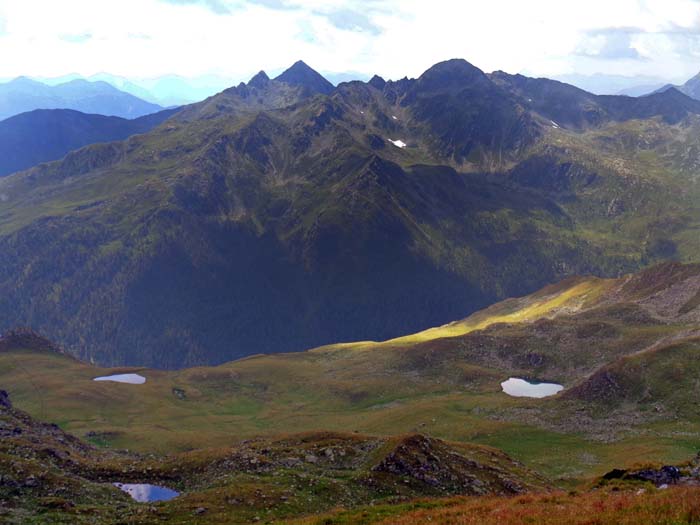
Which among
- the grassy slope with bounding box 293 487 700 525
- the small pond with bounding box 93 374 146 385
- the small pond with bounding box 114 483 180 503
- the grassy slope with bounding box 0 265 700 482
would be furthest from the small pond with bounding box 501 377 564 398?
the small pond with bounding box 93 374 146 385

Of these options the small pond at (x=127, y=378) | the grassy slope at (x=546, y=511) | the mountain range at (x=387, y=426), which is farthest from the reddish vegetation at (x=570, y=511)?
the small pond at (x=127, y=378)

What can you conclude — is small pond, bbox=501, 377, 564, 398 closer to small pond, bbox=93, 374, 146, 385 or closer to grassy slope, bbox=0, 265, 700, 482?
grassy slope, bbox=0, 265, 700, 482

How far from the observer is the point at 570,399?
114312 mm

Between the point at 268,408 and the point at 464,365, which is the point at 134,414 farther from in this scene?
the point at 464,365

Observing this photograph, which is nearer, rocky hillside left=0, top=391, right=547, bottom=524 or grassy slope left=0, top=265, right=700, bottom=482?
rocky hillside left=0, top=391, right=547, bottom=524

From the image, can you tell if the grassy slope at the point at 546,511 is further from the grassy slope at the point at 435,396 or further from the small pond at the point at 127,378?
the small pond at the point at 127,378

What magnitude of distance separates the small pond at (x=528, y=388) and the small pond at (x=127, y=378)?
104 meters

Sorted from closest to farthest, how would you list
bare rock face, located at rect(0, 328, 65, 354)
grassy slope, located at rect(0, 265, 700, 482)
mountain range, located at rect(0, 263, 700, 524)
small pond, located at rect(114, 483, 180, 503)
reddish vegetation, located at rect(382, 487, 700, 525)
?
1. reddish vegetation, located at rect(382, 487, 700, 525)
2. mountain range, located at rect(0, 263, 700, 524)
3. small pond, located at rect(114, 483, 180, 503)
4. grassy slope, located at rect(0, 265, 700, 482)
5. bare rock face, located at rect(0, 328, 65, 354)

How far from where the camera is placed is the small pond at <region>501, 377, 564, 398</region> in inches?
5264

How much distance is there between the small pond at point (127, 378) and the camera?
16300 cm

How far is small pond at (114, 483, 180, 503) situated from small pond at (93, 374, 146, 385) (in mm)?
116520

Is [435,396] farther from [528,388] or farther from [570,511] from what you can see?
[570,511]

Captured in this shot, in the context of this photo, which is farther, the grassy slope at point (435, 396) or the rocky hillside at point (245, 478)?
the grassy slope at point (435, 396)

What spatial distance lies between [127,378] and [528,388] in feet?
383
